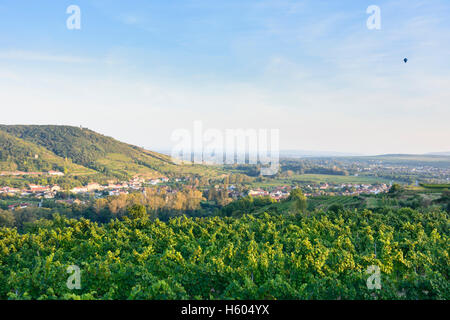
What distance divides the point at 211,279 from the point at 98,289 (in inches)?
211

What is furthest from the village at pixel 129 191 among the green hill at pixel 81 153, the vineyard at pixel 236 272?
A: the vineyard at pixel 236 272

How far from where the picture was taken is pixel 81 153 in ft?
520

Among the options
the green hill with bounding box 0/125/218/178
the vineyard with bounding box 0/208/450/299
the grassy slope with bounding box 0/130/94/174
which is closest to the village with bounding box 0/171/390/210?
the grassy slope with bounding box 0/130/94/174

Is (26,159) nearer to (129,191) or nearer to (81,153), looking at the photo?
(81,153)

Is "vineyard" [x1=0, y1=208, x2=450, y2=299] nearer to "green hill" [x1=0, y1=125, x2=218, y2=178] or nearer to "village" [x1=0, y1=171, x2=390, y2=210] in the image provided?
"village" [x1=0, y1=171, x2=390, y2=210]

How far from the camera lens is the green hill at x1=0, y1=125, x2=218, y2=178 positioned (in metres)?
136

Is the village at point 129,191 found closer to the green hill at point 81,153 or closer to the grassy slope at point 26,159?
the grassy slope at point 26,159

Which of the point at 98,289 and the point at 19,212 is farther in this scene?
the point at 19,212

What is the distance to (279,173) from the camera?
151 metres

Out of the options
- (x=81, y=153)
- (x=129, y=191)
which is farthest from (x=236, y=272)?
(x=81, y=153)

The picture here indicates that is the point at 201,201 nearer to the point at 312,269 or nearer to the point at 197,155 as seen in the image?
the point at 312,269
